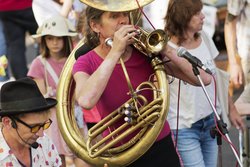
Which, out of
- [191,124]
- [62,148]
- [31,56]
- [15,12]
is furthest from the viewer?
[31,56]

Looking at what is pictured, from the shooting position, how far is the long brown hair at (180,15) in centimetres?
480

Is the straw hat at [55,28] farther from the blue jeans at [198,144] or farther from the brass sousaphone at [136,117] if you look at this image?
the brass sousaphone at [136,117]

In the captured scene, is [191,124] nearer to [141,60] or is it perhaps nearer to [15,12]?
[141,60]

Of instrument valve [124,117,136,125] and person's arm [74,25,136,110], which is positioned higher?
person's arm [74,25,136,110]

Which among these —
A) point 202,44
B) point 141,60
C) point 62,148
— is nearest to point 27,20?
point 62,148

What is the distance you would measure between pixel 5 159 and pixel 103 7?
36.3 inches

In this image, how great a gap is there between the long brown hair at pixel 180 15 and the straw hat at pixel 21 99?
123 centimetres

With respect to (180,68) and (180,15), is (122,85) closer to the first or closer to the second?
(180,68)

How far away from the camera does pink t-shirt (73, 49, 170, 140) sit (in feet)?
12.7

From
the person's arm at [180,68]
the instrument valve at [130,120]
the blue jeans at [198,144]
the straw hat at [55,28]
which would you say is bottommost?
the blue jeans at [198,144]

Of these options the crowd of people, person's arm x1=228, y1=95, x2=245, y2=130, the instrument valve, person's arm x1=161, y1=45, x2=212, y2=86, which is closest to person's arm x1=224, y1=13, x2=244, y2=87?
the crowd of people

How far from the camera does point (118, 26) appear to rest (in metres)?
3.82

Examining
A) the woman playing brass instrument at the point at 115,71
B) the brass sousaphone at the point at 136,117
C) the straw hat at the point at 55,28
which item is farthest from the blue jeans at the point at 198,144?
the straw hat at the point at 55,28

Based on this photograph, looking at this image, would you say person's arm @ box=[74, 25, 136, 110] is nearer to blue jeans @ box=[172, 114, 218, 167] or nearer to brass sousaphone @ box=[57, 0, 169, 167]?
brass sousaphone @ box=[57, 0, 169, 167]
